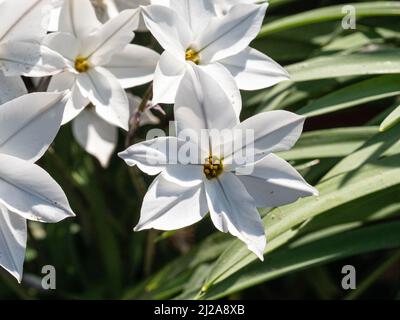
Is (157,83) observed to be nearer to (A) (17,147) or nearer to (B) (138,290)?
(A) (17,147)

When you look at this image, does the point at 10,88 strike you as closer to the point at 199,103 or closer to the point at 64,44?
the point at 64,44

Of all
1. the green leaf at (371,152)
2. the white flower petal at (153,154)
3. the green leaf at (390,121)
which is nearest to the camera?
the white flower petal at (153,154)

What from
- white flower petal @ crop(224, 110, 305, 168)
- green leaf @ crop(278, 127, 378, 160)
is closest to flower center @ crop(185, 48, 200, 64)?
white flower petal @ crop(224, 110, 305, 168)

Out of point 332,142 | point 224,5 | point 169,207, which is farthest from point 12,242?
point 332,142

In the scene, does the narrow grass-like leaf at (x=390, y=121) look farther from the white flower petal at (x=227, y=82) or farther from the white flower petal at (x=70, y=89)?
the white flower petal at (x=70, y=89)

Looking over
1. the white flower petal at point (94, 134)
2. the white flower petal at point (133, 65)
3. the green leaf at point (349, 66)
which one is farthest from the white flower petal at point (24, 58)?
the green leaf at point (349, 66)
